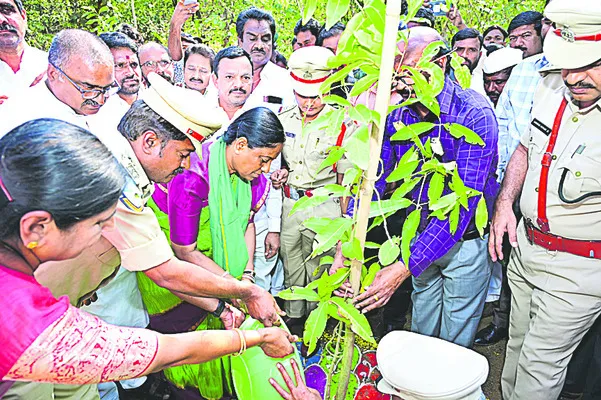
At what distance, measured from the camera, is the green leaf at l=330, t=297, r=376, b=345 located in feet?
4.66

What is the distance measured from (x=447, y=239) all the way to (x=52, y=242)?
1623mm

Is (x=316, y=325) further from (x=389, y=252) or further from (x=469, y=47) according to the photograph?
(x=469, y=47)

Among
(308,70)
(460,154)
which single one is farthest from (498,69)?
(460,154)

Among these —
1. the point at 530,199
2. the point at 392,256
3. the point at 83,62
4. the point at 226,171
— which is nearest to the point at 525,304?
the point at 530,199

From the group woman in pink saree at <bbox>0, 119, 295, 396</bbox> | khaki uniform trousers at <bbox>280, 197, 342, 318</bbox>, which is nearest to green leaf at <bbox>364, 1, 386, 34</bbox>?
woman in pink saree at <bbox>0, 119, 295, 396</bbox>

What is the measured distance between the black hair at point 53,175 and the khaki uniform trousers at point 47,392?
2.38 feet

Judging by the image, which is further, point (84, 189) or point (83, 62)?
point (83, 62)

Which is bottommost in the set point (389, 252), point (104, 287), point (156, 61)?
point (104, 287)

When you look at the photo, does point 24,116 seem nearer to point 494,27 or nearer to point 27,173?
point 27,173

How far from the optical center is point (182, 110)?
1.81 meters

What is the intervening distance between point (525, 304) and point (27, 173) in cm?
231

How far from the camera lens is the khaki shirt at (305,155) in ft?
9.87

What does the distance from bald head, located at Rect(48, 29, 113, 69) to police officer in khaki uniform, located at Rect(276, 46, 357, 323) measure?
119cm

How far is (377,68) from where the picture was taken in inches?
51.4
